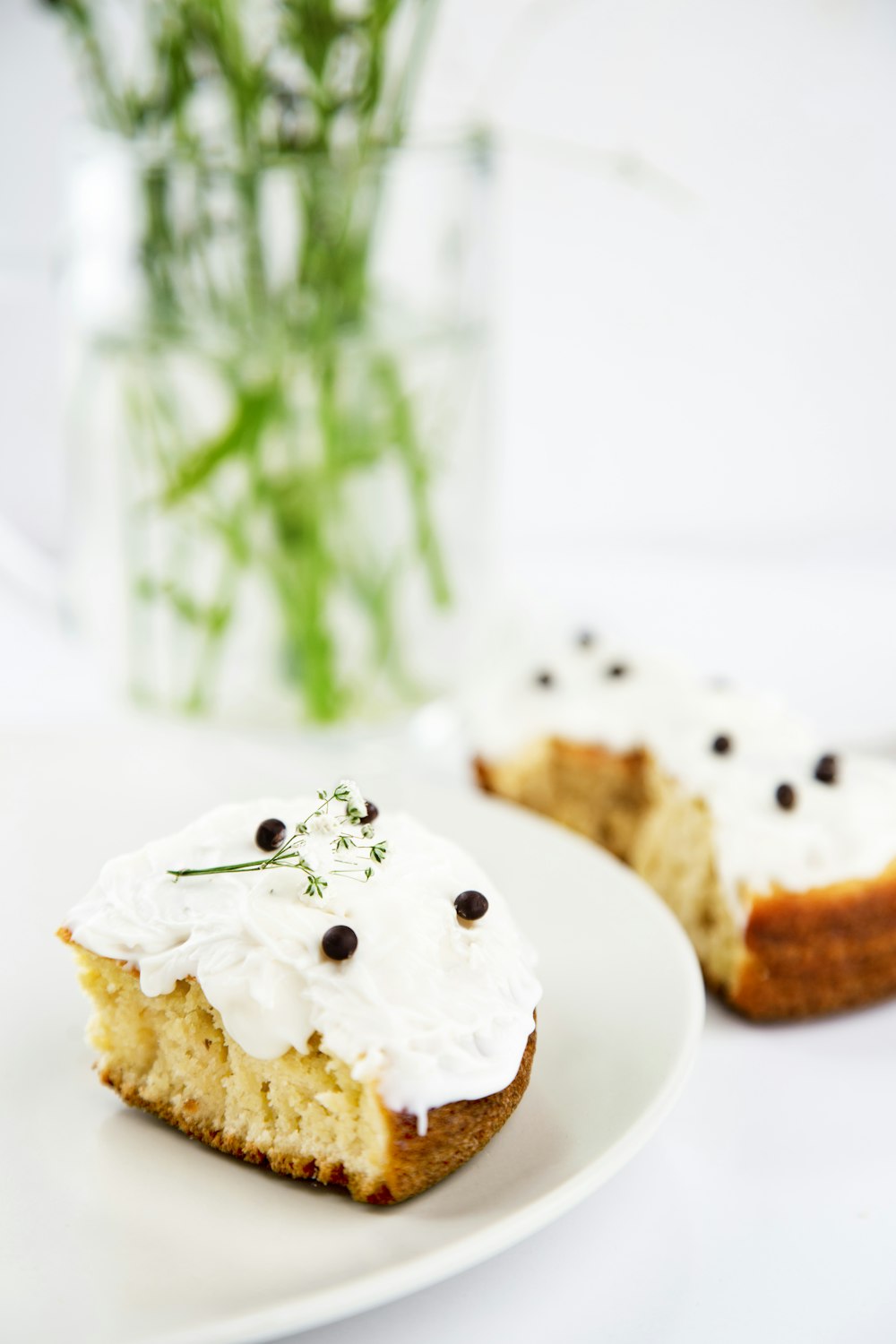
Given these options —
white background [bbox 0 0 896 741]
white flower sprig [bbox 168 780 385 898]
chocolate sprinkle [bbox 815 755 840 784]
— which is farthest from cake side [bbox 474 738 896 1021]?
white background [bbox 0 0 896 741]

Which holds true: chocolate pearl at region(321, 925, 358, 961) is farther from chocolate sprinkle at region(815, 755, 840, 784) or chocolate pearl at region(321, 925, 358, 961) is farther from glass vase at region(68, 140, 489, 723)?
glass vase at region(68, 140, 489, 723)

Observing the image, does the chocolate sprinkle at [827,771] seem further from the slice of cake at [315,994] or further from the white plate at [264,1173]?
the slice of cake at [315,994]

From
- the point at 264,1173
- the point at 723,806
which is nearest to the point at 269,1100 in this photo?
the point at 264,1173

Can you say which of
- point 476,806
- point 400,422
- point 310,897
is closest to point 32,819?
point 476,806

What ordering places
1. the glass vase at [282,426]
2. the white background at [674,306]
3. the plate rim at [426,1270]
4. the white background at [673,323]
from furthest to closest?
the white background at [674,306]
the white background at [673,323]
the glass vase at [282,426]
the plate rim at [426,1270]

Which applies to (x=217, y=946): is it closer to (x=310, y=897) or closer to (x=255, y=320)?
(x=310, y=897)

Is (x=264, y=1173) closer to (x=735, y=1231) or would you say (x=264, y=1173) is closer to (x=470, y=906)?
(x=470, y=906)

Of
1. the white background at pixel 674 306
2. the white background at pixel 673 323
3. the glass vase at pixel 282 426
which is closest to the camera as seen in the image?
the glass vase at pixel 282 426

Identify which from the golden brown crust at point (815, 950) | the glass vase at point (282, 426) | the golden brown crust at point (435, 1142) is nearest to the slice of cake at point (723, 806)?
the golden brown crust at point (815, 950)
